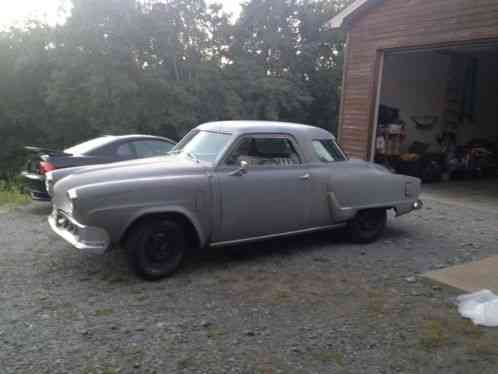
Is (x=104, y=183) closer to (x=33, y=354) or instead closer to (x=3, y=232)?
(x=33, y=354)

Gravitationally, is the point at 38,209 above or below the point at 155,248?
below

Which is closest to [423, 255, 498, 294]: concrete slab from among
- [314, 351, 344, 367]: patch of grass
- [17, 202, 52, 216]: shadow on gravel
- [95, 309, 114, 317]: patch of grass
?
[314, 351, 344, 367]: patch of grass

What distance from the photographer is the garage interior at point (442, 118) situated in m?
12.3

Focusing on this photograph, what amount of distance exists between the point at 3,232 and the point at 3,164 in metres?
16.7

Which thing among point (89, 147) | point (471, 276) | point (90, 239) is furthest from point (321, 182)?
point (89, 147)

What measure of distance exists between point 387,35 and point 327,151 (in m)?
5.98

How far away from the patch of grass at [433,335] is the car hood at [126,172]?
263 centimetres

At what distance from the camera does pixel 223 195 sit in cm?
478

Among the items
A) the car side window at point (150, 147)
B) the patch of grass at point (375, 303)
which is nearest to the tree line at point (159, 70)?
the car side window at point (150, 147)

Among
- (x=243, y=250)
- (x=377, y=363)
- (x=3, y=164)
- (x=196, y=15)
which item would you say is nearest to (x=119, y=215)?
(x=243, y=250)

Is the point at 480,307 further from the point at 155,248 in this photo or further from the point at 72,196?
the point at 72,196

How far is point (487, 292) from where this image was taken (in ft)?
13.9

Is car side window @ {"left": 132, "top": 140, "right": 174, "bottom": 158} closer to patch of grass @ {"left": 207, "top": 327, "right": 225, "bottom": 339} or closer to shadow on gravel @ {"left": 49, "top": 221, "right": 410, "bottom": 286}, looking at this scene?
shadow on gravel @ {"left": 49, "top": 221, "right": 410, "bottom": 286}

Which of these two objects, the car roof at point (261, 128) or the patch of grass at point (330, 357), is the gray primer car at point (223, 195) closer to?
the car roof at point (261, 128)
